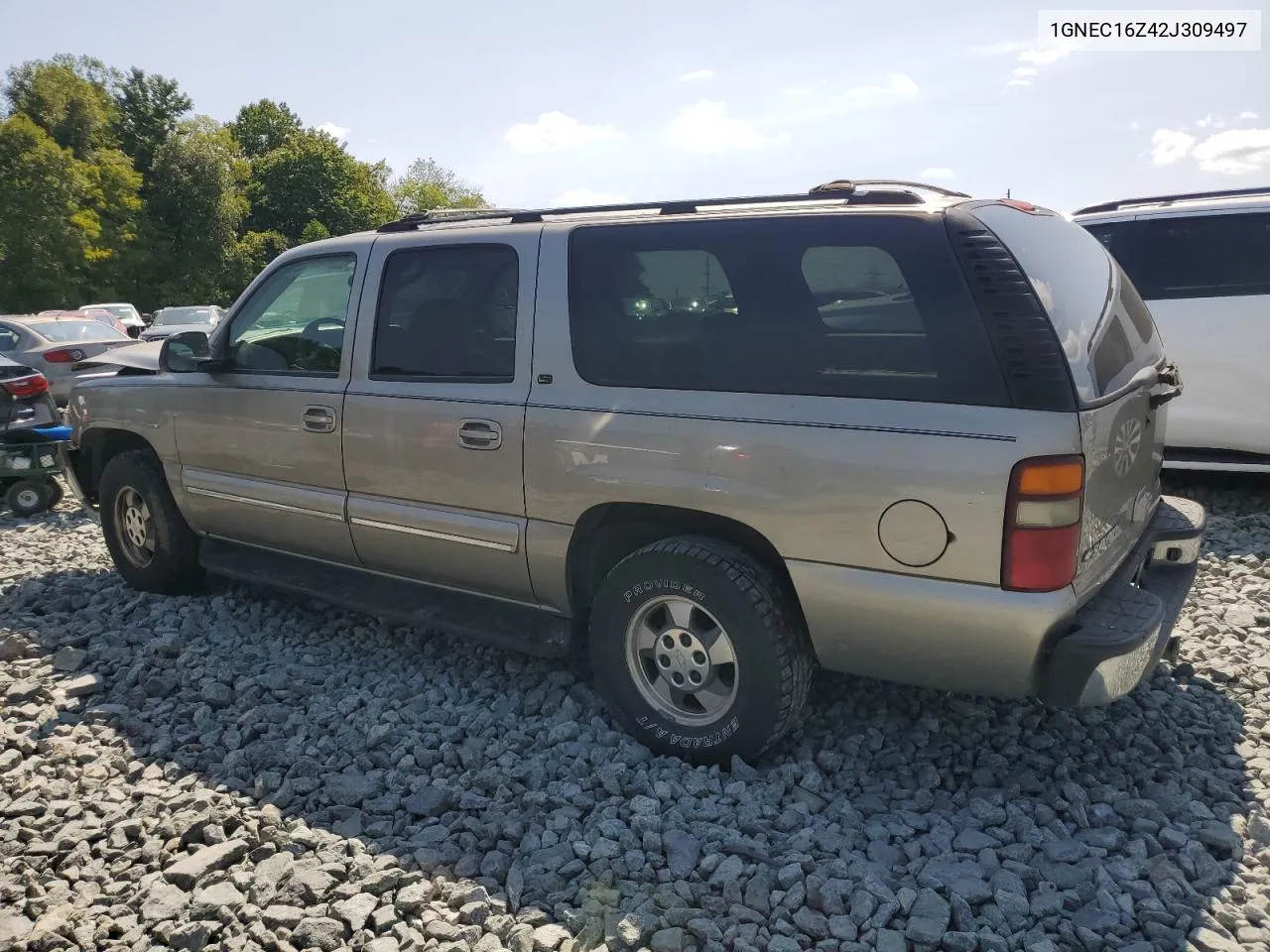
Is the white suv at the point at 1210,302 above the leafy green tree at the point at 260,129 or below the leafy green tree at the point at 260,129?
below

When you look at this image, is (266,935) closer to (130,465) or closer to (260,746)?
(260,746)

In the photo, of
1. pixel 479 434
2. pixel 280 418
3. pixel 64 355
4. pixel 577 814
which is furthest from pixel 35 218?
pixel 577 814

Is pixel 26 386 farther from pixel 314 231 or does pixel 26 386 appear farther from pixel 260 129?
pixel 260 129

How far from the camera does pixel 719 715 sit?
11.2ft

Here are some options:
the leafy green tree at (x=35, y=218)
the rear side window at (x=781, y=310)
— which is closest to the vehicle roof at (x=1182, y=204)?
the rear side window at (x=781, y=310)

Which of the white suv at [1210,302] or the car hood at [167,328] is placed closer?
the white suv at [1210,302]

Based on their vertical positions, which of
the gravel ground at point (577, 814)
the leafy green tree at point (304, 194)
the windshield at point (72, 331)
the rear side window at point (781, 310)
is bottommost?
the gravel ground at point (577, 814)

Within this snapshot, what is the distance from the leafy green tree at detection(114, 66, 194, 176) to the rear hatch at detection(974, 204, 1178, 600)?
6200cm

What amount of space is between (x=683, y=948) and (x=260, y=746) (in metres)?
1.95

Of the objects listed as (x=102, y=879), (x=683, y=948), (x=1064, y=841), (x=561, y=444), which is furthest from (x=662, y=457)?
(x=102, y=879)

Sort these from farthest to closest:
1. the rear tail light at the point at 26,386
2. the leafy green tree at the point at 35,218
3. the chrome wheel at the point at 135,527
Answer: the leafy green tree at the point at 35,218, the rear tail light at the point at 26,386, the chrome wheel at the point at 135,527

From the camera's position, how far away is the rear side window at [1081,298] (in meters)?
2.91

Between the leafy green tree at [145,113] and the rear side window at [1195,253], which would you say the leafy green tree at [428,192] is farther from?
the rear side window at [1195,253]

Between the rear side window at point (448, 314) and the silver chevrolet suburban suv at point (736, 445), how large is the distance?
0.01 metres
